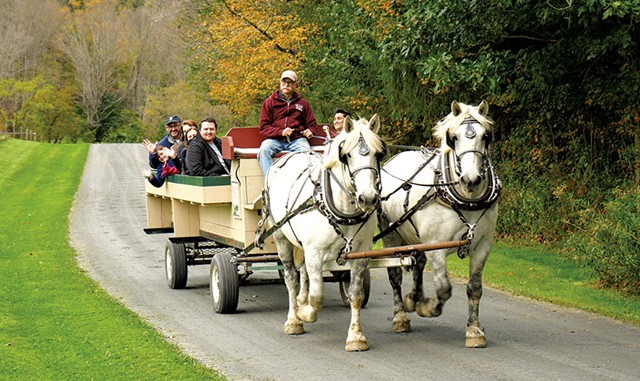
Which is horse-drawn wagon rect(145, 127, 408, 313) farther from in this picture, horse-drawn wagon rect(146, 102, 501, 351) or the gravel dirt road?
the gravel dirt road

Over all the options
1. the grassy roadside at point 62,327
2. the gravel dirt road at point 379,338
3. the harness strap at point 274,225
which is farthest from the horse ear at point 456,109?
the grassy roadside at point 62,327

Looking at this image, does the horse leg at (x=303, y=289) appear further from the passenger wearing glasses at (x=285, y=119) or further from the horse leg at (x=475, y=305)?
the horse leg at (x=475, y=305)

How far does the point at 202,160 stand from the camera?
1204cm

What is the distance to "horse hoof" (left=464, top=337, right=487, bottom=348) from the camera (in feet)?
28.0

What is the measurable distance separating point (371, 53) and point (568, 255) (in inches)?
199

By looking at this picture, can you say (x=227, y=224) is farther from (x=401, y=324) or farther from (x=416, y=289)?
(x=416, y=289)

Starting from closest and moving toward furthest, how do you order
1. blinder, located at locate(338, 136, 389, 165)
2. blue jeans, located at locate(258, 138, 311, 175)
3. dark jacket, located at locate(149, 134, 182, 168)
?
blinder, located at locate(338, 136, 389, 165) → blue jeans, located at locate(258, 138, 311, 175) → dark jacket, located at locate(149, 134, 182, 168)

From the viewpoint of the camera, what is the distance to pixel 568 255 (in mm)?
14875

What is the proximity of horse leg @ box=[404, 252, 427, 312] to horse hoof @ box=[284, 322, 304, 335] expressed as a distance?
1123 millimetres

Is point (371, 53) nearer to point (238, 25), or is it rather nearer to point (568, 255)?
point (568, 255)

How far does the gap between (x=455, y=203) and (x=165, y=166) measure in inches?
228

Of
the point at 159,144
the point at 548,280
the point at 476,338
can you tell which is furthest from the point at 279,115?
the point at 548,280

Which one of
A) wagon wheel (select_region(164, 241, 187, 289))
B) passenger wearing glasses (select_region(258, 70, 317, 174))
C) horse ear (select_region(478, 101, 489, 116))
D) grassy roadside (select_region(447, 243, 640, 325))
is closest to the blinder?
horse ear (select_region(478, 101, 489, 116))

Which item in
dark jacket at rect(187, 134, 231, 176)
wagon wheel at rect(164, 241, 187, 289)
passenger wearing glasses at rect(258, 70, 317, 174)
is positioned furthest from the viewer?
wagon wheel at rect(164, 241, 187, 289)
